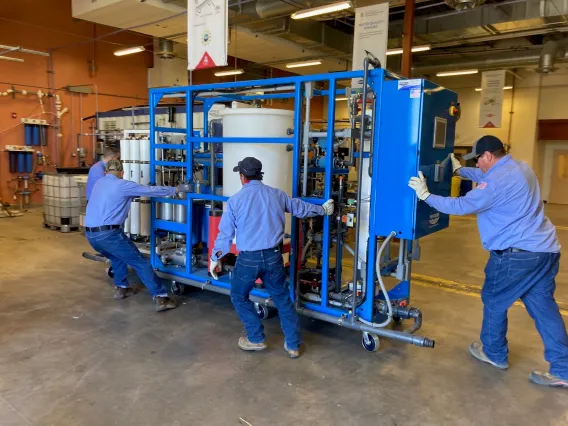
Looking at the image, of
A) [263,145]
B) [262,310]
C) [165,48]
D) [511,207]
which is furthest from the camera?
[165,48]

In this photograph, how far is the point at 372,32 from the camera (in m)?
7.81

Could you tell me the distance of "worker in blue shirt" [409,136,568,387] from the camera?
322 cm

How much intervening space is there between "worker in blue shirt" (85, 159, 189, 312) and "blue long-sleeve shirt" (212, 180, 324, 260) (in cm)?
121

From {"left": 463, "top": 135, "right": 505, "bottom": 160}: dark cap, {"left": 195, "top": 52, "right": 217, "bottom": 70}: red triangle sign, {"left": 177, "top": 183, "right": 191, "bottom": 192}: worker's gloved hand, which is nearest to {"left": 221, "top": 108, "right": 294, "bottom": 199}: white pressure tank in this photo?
{"left": 177, "top": 183, "right": 191, "bottom": 192}: worker's gloved hand

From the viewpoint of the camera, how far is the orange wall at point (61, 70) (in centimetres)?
1149

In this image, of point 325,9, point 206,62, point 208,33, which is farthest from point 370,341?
point 325,9

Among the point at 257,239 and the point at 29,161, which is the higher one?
the point at 29,161

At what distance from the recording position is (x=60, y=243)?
7.75 metres

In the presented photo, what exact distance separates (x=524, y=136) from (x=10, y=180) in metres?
16.4

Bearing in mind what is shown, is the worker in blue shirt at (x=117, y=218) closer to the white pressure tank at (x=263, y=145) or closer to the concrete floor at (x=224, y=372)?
the concrete floor at (x=224, y=372)

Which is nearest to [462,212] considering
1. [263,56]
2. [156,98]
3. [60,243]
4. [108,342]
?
[108,342]

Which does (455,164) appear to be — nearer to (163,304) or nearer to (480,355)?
(480,355)

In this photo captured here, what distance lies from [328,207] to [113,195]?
216 cm

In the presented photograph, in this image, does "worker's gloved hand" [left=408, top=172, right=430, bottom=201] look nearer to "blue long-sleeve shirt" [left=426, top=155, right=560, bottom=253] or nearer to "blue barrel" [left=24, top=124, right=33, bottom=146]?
"blue long-sleeve shirt" [left=426, top=155, right=560, bottom=253]
